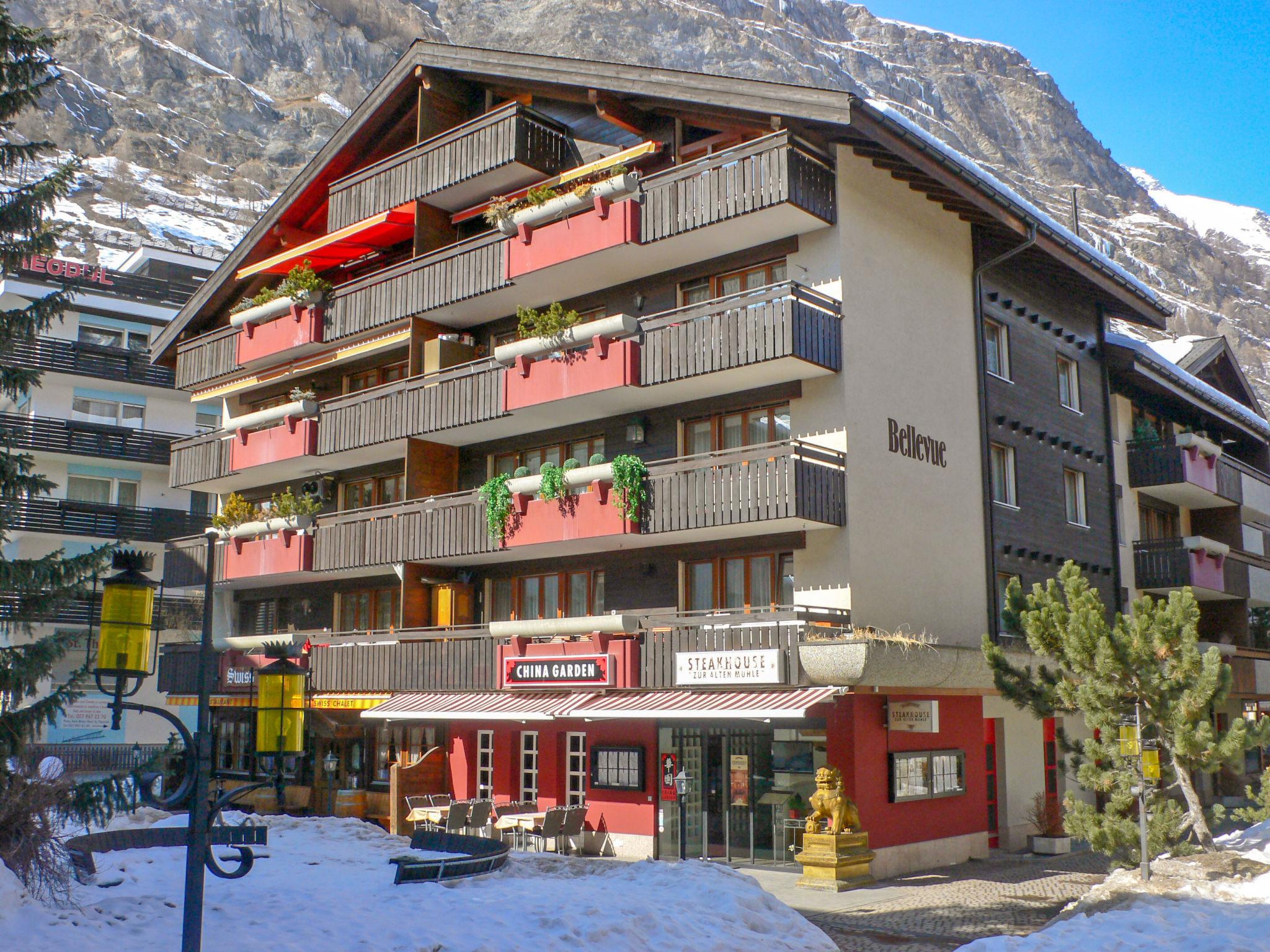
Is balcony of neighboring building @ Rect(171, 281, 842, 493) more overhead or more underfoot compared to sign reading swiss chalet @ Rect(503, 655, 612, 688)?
more overhead

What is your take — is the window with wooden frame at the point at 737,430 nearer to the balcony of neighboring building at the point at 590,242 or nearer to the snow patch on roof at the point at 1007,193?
the balcony of neighboring building at the point at 590,242

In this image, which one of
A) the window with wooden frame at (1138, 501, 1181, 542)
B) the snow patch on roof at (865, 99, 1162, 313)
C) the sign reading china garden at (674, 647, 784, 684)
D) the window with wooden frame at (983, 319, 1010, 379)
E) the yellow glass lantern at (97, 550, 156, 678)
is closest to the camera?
the yellow glass lantern at (97, 550, 156, 678)

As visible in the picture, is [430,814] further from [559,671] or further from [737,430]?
[737,430]

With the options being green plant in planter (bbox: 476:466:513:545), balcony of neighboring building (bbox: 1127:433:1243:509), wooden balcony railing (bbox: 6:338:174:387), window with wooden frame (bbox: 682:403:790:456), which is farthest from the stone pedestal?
wooden balcony railing (bbox: 6:338:174:387)

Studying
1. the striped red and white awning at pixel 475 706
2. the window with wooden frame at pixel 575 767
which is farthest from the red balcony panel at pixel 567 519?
the window with wooden frame at pixel 575 767

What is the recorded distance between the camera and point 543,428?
28.4 m

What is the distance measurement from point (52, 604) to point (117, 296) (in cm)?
3371

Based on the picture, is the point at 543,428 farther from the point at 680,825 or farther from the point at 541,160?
the point at 680,825

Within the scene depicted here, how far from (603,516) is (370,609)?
397 inches

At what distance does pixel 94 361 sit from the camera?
4569cm

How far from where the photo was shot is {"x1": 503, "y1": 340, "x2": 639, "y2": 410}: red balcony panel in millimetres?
24516

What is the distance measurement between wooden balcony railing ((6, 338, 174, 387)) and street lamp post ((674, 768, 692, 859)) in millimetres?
27949

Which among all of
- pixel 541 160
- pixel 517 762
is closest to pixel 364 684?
pixel 517 762

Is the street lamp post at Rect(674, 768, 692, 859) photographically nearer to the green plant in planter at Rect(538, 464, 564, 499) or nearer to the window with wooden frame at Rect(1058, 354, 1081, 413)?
the green plant in planter at Rect(538, 464, 564, 499)
